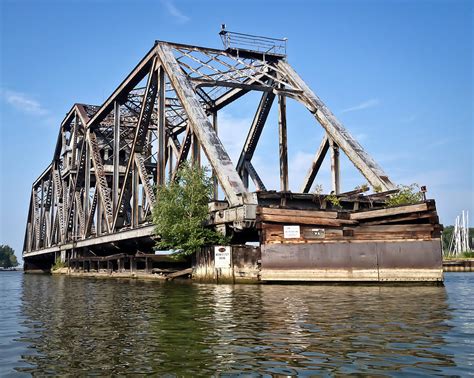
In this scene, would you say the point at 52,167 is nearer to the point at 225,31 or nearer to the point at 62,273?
the point at 62,273

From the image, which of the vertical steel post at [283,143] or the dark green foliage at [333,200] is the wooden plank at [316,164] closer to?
the vertical steel post at [283,143]

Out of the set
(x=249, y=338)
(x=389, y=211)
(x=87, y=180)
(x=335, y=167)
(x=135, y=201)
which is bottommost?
(x=249, y=338)

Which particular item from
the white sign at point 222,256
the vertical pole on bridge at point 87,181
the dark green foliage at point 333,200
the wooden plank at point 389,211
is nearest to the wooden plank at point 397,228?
the wooden plank at point 389,211

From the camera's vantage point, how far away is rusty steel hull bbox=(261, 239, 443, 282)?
67.8ft

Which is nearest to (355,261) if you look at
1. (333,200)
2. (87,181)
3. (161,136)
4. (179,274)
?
(333,200)

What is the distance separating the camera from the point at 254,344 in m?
8.12

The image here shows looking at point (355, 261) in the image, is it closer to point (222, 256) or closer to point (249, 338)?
point (222, 256)

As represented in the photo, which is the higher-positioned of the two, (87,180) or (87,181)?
(87,180)

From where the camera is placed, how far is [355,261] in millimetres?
21453

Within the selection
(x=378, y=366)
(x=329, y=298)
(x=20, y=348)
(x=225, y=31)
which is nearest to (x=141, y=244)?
(x=225, y=31)

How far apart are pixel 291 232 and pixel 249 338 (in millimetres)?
14182

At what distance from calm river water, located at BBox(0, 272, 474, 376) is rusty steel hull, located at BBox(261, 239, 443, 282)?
6274 mm

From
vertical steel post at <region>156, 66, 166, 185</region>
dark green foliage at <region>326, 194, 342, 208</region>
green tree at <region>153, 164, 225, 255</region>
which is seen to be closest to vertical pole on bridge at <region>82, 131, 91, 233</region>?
vertical steel post at <region>156, 66, 166, 185</region>

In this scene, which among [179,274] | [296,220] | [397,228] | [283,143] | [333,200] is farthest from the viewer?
[283,143]
